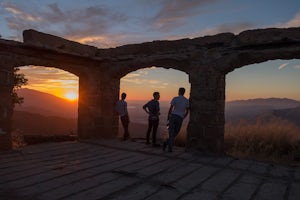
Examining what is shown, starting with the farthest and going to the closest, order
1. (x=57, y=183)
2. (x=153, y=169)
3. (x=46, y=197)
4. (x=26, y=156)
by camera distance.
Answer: (x=26, y=156) < (x=153, y=169) < (x=57, y=183) < (x=46, y=197)

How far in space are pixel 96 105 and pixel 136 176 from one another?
5245mm

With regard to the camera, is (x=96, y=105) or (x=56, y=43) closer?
(x=56, y=43)

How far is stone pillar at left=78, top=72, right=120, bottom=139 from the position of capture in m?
9.46

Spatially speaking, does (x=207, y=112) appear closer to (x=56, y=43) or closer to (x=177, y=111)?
(x=177, y=111)

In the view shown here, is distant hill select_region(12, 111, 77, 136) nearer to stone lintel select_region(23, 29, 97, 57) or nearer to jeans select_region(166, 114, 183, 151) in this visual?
stone lintel select_region(23, 29, 97, 57)

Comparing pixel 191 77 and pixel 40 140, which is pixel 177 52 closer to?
pixel 191 77

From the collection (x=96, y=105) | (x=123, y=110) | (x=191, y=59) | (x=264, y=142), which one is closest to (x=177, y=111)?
(x=191, y=59)

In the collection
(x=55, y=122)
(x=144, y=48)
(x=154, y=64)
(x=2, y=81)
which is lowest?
(x=55, y=122)

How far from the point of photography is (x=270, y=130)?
9.80m

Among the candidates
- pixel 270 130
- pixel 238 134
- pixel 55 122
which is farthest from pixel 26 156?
pixel 55 122

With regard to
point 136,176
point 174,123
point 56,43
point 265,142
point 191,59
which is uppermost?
point 56,43

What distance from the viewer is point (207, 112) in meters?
7.29

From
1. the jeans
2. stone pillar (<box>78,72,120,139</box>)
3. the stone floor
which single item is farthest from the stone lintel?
the jeans

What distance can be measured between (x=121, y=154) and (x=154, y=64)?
10.2 ft
